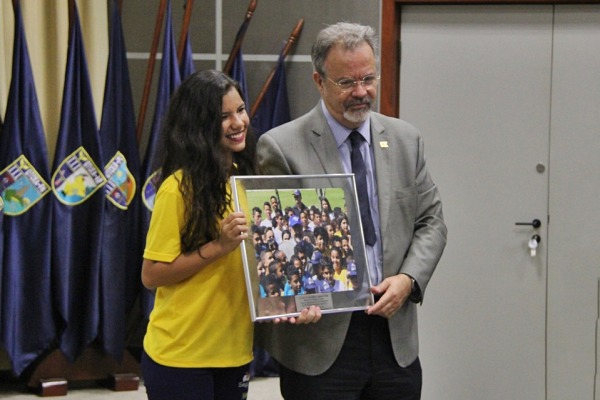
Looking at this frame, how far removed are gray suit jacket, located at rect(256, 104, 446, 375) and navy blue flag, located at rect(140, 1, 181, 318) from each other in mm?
2516

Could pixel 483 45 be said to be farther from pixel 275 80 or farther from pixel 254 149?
pixel 254 149

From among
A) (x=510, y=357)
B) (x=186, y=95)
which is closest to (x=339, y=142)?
(x=186, y=95)

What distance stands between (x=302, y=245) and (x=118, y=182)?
2.71 m

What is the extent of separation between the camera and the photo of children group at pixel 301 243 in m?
2.20

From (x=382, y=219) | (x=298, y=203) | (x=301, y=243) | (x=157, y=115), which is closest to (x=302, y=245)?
(x=301, y=243)

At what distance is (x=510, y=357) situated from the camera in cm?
495

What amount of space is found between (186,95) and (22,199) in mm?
2557

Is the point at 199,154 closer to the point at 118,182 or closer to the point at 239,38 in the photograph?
the point at 118,182

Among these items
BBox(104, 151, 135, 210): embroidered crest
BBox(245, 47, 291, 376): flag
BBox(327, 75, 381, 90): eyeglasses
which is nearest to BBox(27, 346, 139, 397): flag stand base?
BBox(245, 47, 291, 376): flag

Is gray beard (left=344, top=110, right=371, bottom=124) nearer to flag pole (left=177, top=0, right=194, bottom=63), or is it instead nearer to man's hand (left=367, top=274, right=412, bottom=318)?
man's hand (left=367, top=274, right=412, bottom=318)

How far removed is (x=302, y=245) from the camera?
226 cm

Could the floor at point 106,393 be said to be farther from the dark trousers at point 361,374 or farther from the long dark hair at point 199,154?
the long dark hair at point 199,154

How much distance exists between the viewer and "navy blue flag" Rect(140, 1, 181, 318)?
4.83m

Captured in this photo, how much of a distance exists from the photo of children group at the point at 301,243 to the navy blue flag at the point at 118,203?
2670 mm
